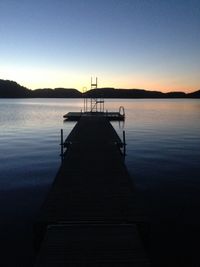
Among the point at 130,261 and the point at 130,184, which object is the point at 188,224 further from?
the point at 130,261

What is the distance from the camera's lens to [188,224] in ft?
49.5

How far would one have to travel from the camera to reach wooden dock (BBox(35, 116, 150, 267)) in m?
8.08

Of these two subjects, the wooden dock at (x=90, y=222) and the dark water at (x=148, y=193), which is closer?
the wooden dock at (x=90, y=222)

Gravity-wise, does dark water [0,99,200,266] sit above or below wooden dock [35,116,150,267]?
below

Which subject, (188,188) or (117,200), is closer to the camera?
(117,200)

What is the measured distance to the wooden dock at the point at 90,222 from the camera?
26.5 feet

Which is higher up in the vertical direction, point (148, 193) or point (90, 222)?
point (90, 222)

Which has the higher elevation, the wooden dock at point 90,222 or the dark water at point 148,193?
the wooden dock at point 90,222

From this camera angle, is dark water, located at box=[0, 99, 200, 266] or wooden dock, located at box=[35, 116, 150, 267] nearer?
wooden dock, located at box=[35, 116, 150, 267]

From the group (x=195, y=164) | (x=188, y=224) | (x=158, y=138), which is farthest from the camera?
(x=158, y=138)

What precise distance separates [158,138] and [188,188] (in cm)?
2165

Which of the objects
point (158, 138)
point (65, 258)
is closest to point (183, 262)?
point (65, 258)

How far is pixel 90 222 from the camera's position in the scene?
993 centimetres

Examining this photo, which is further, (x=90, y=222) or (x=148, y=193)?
(x=148, y=193)
